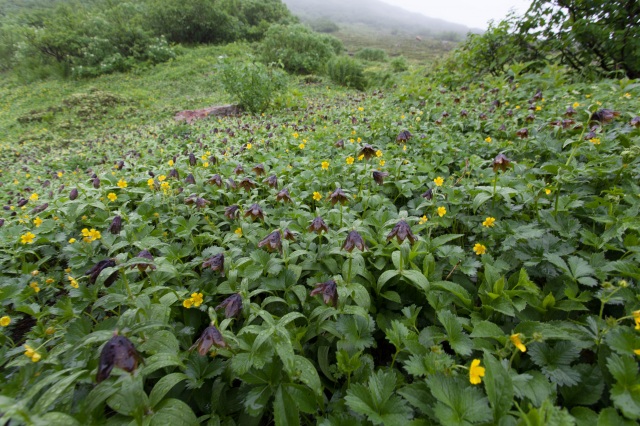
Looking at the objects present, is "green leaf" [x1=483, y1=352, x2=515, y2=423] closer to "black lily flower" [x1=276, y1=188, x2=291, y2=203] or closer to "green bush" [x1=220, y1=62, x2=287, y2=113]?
"black lily flower" [x1=276, y1=188, x2=291, y2=203]

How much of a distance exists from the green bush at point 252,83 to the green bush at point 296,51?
33.6 feet

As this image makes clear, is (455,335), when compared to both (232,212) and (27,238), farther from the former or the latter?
(27,238)

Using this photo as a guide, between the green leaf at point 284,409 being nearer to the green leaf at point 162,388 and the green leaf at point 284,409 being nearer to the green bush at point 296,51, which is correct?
the green leaf at point 162,388

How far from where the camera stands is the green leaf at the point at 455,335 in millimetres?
1367

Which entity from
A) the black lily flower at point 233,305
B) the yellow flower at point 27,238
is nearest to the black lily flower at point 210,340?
the black lily flower at point 233,305

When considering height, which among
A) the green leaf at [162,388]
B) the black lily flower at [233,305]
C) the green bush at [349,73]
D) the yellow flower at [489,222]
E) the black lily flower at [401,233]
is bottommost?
the green bush at [349,73]

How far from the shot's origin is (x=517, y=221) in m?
2.19

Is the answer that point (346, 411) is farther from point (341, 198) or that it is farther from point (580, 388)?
point (341, 198)

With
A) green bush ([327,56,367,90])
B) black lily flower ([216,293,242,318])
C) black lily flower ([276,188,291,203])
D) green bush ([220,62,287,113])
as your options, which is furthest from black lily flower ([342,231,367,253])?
green bush ([327,56,367,90])

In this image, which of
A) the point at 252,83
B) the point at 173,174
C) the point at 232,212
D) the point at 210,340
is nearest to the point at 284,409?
the point at 210,340

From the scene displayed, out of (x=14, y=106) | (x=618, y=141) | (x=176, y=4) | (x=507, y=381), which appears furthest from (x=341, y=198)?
(x=176, y=4)

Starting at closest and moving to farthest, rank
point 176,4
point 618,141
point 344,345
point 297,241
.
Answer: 1. point 344,345
2. point 297,241
3. point 618,141
4. point 176,4

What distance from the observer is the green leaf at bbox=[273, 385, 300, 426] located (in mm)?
1202

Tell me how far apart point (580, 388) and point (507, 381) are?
40cm
